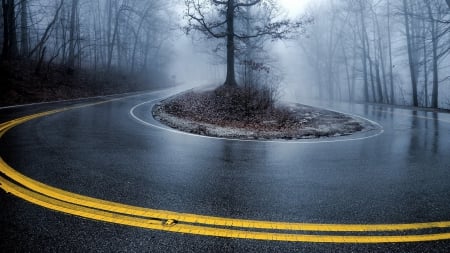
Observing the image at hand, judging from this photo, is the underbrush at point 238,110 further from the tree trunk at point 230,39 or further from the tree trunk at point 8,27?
the tree trunk at point 8,27

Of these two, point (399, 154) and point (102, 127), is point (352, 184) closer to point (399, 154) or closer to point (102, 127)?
point (399, 154)

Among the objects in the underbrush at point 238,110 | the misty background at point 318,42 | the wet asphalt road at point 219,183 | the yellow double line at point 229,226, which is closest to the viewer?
the wet asphalt road at point 219,183

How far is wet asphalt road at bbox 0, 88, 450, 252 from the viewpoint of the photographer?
10.6ft

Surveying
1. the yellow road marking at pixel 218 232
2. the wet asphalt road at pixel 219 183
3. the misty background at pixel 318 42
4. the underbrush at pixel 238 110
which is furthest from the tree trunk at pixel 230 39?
the yellow road marking at pixel 218 232

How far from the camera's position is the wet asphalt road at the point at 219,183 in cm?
324

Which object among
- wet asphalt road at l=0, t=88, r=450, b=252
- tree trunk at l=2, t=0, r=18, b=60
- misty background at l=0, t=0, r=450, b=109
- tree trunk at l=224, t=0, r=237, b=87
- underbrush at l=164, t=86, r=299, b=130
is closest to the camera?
wet asphalt road at l=0, t=88, r=450, b=252

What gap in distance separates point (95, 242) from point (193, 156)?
13.1ft

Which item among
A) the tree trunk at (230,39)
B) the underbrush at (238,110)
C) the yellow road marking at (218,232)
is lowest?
the yellow road marking at (218,232)

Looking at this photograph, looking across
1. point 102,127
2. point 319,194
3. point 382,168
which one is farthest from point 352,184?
point 102,127

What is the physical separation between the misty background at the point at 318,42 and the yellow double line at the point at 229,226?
19350 mm

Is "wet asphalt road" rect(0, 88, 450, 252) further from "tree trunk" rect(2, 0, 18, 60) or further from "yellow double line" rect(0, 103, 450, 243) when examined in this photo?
"tree trunk" rect(2, 0, 18, 60)

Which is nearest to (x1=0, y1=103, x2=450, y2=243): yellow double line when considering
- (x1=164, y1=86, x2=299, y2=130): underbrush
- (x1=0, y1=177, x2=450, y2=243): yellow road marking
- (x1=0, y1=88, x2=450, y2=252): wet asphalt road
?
(x1=0, y1=177, x2=450, y2=243): yellow road marking

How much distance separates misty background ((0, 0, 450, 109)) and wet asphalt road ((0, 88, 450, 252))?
15.4m

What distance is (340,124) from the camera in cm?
1320
